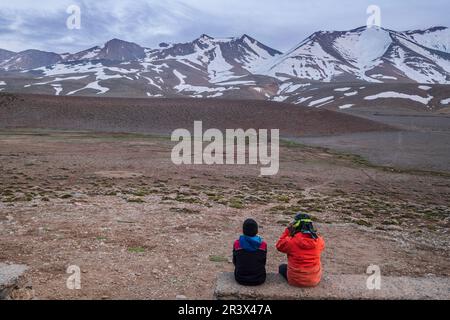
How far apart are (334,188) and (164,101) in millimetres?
50101

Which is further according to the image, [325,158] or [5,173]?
[325,158]

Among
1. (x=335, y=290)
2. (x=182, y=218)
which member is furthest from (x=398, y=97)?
(x=335, y=290)

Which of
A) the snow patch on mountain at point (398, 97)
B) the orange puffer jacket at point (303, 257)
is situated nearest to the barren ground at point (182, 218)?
the orange puffer jacket at point (303, 257)

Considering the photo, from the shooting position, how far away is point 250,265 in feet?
25.4

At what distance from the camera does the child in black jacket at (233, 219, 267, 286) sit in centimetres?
775

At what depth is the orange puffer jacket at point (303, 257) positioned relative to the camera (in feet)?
25.2

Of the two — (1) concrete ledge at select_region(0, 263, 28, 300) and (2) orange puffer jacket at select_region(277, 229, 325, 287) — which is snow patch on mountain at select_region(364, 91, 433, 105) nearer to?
(2) orange puffer jacket at select_region(277, 229, 325, 287)

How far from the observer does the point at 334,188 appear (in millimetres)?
23297

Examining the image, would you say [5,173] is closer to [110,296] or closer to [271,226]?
[271,226]

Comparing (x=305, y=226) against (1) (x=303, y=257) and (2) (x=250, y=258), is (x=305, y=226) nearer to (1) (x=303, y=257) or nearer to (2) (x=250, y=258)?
(1) (x=303, y=257)

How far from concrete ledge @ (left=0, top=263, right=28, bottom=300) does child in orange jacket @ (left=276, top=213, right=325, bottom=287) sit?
4671 millimetres

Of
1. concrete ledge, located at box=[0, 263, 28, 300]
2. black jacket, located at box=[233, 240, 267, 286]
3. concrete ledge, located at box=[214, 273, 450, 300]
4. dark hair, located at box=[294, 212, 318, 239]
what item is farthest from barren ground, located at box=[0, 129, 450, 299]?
dark hair, located at box=[294, 212, 318, 239]

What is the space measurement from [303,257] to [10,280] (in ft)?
16.8
